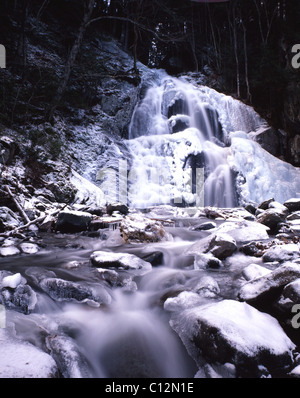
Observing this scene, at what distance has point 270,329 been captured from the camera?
152 cm

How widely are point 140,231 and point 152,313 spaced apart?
2.21 m

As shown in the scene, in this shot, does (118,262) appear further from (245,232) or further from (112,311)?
(245,232)

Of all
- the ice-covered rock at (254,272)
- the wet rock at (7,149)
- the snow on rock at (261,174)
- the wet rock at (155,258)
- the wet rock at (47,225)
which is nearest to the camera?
the ice-covered rock at (254,272)

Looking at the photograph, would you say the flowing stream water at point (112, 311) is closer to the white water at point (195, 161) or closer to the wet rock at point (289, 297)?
the wet rock at point (289, 297)

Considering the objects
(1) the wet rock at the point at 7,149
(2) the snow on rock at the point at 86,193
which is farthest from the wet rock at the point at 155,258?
(1) the wet rock at the point at 7,149

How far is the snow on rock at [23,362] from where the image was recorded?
1.11m

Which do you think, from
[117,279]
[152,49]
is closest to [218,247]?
[117,279]

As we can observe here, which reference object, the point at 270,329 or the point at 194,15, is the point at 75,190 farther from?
the point at 194,15

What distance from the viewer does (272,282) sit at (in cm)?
183

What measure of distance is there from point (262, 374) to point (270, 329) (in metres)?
A: 0.33

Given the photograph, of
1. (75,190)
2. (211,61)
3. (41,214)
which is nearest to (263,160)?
(75,190)

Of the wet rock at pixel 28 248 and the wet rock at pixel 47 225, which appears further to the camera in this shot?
the wet rock at pixel 47 225

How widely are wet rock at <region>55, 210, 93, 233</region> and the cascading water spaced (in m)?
3.83
